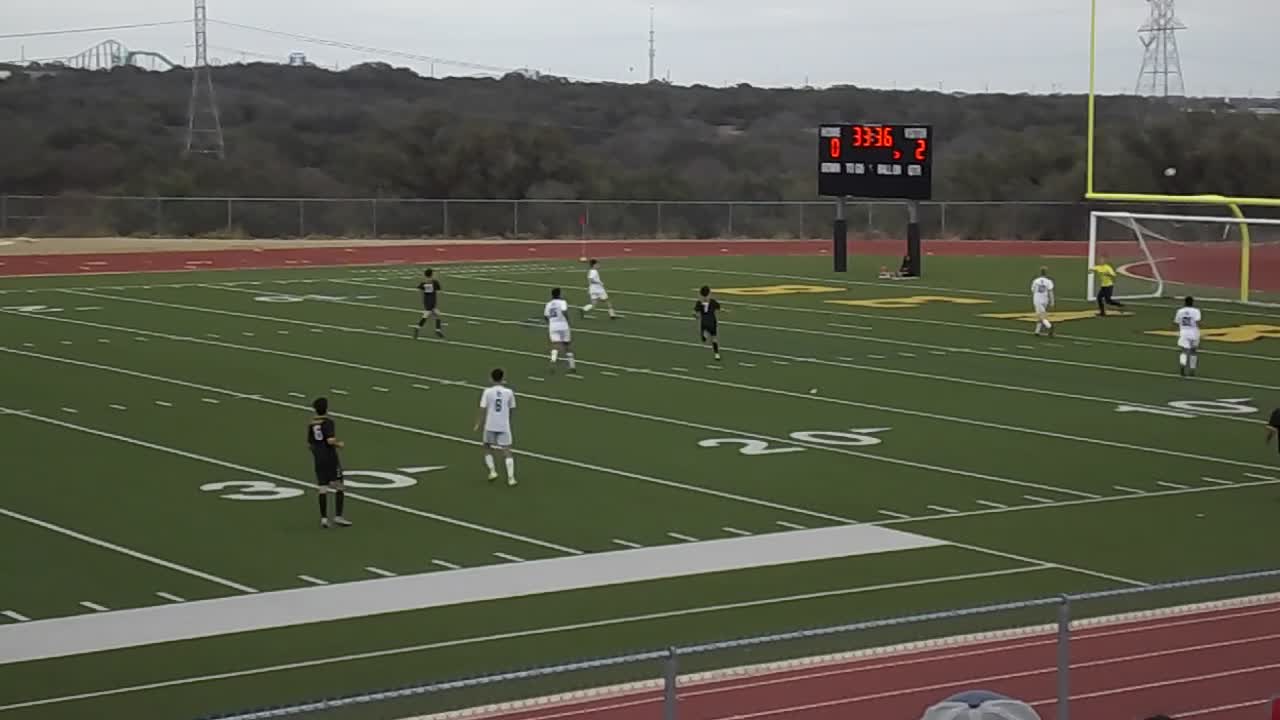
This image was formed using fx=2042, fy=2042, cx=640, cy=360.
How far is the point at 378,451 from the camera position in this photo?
930 inches

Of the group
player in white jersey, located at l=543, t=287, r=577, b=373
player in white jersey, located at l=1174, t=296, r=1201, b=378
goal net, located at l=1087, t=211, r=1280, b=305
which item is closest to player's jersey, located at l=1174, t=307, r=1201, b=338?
player in white jersey, located at l=1174, t=296, r=1201, b=378

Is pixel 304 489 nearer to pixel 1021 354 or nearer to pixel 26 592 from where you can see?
pixel 26 592

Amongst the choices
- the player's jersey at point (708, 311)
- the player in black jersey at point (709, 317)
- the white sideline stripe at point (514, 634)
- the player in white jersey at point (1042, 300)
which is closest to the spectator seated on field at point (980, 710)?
the white sideline stripe at point (514, 634)

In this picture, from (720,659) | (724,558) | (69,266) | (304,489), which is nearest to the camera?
(720,659)

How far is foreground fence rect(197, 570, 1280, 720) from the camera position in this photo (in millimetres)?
11445

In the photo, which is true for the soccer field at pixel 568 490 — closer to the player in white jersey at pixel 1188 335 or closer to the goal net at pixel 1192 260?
the player in white jersey at pixel 1188 335

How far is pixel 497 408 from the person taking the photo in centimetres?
2109

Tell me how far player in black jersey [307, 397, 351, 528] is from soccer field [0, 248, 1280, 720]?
0.33 m

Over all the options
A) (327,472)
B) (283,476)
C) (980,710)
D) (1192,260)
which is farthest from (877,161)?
(980,710)

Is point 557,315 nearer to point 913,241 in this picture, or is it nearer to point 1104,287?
point 1104,287

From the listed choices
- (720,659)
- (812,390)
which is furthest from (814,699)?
(812,390)

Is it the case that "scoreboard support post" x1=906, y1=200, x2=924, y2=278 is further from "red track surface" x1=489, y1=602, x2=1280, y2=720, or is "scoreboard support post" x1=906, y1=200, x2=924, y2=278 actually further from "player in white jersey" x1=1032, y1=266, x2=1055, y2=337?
"red track surface" x1=489, y1=602, x2=1280, y2=720

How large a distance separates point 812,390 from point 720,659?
58.3 ft

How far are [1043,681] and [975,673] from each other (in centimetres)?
51
